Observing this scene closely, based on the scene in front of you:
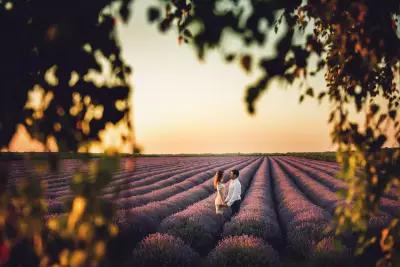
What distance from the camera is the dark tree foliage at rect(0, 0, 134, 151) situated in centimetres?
171

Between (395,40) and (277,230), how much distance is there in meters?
6.80

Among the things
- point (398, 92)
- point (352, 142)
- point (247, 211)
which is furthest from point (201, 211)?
point (352, 142)

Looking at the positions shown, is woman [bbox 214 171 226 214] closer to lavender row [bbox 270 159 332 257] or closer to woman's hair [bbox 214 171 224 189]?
woman's hair [bbox 214 171 224 189]

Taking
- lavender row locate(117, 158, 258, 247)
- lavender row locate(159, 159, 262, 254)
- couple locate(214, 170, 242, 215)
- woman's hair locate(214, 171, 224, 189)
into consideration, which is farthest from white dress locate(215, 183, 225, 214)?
lavender row locate(117, 158, 258, 247)

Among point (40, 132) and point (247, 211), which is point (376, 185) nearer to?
point (40, 132)

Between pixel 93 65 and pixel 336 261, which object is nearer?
pixel 93 65

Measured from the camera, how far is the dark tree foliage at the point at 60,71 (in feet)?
5.60

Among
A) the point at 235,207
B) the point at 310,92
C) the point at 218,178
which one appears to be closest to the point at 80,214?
the point at 310,92

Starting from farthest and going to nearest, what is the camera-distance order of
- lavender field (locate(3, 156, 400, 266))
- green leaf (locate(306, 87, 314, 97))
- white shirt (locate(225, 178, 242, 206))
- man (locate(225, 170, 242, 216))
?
white shirt (locate(225, 178, 242, 206))
man (locate(225, 170, 242, 216))
lavender field (locate(3, 156, 400, 266))
green leaf (locate(306, 87, 314, 97))

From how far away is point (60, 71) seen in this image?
1.87m

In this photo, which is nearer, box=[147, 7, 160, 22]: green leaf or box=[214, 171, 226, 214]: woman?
box=[147, 7, 160, 22]: green leaf

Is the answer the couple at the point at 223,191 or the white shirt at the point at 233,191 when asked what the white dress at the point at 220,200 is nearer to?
the couple at the point at 223,191

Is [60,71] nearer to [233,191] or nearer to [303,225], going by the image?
[303,225]

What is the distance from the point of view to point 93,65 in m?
1.88
